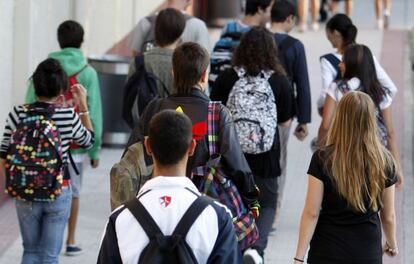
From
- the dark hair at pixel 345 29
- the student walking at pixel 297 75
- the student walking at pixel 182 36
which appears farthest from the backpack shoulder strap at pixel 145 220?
the student walking at pixel 182 36

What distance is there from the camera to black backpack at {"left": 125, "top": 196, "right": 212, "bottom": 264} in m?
4.20

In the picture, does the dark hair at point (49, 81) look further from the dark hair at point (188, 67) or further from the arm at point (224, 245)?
the arm at point (224, 245)

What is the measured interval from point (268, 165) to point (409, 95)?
794 centimetres

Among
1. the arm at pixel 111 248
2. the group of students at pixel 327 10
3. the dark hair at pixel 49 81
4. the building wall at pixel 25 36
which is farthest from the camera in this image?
the group of students at pixel 327 10

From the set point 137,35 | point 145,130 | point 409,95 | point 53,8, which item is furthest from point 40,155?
point 409,95

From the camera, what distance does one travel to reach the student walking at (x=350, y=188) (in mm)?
5633

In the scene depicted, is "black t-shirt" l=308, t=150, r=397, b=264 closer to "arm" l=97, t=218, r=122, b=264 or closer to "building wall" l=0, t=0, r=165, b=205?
"arm" l=97, t=218, r=122, b=264

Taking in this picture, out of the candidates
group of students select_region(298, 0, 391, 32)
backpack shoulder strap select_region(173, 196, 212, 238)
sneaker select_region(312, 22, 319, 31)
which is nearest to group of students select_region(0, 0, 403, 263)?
backpack shoulder strap select_region(173, 196, 212, 238)

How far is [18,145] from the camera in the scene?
680 centimetres

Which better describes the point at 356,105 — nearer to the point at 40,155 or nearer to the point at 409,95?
the point at 40,155

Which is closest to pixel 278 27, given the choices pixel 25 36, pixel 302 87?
pixel 302 87

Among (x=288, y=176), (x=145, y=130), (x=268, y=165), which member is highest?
(x=145, y=130)

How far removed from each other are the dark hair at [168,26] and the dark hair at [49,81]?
5.00ft

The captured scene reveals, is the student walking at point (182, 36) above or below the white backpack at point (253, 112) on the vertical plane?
above
